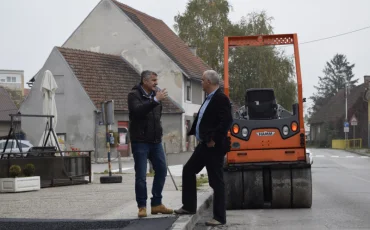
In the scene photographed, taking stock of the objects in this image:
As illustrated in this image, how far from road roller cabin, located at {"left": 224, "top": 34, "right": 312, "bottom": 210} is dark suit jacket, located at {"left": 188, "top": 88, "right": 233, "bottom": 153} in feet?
10.6

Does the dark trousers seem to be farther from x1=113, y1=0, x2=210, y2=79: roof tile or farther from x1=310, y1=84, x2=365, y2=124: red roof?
x1=310, y1=84, x2=365, y2=124: red roof

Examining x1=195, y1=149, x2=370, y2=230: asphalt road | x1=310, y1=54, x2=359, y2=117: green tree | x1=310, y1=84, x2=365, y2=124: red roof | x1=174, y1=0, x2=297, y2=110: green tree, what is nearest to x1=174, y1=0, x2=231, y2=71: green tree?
x1=174, y1=0, x2=297, y2=110: green tree

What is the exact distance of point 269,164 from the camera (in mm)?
12805

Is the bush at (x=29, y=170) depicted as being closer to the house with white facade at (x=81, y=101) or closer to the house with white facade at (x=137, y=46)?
the house with white facade at (x=81, y=101)

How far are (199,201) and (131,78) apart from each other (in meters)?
33.6

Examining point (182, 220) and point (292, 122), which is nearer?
point (182, 220)

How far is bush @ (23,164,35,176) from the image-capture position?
53.3 ft

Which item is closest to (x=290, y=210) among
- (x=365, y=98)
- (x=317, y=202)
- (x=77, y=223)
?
(x=317, y=202)

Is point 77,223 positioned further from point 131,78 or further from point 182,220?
point 131,78

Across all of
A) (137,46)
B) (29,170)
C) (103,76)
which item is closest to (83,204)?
(29,170)

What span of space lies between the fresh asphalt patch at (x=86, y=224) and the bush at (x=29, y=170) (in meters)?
6.71

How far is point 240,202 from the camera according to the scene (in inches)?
504

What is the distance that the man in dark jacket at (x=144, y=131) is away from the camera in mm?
9477

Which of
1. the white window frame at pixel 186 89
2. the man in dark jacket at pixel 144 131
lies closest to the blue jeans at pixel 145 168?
the man in dark jacket at pixel 144 131
